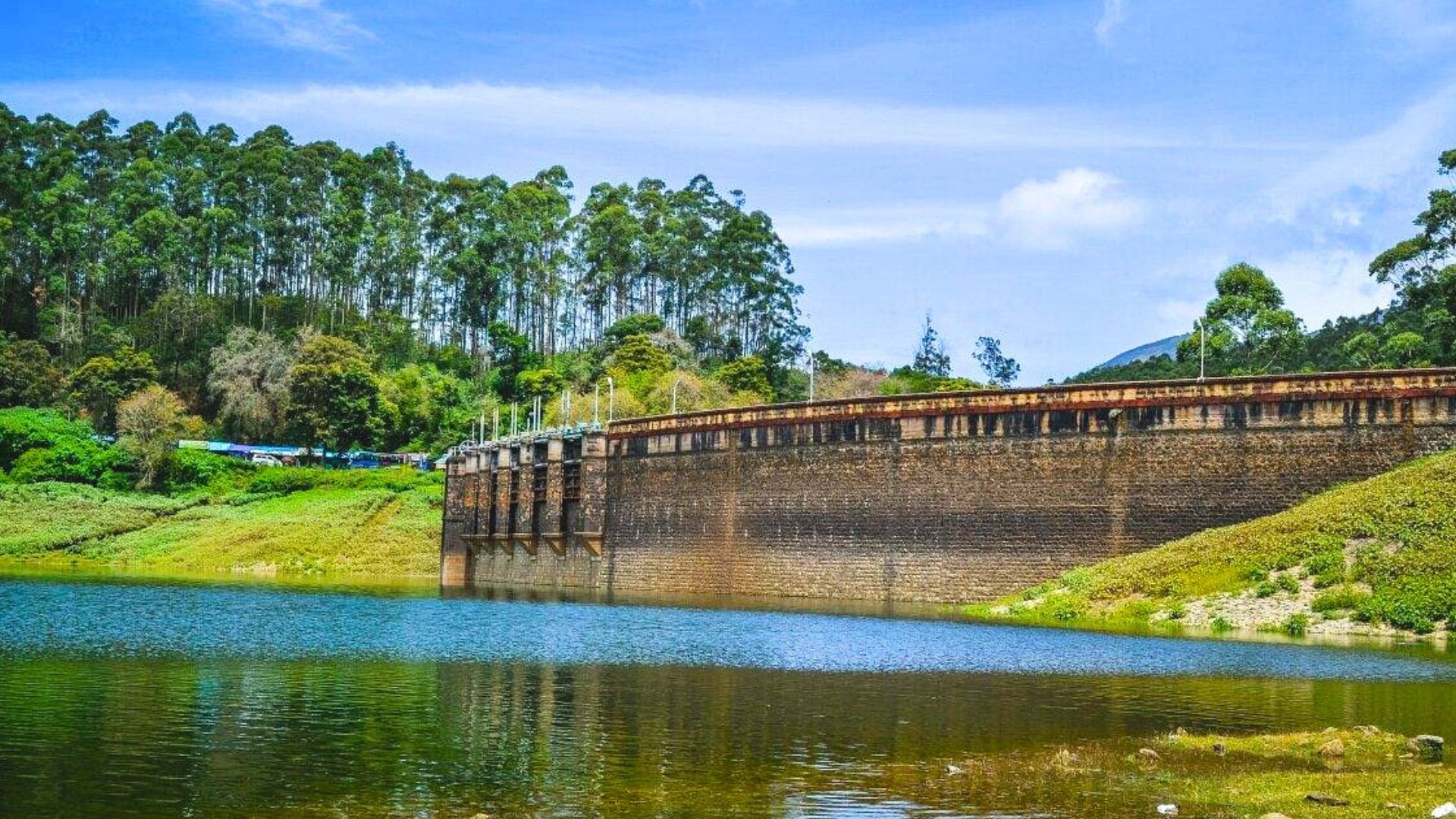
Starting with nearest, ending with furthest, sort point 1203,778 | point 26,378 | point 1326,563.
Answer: point 1203,778 → point 1326,563 → point 26,378

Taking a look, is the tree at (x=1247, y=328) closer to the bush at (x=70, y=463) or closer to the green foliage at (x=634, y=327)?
the green foliage at (x=634, y=327)

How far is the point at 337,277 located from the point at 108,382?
2256 cm

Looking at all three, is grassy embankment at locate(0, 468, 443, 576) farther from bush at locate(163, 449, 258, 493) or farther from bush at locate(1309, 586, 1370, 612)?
bush at locate(1309, 586, 1370, 612)

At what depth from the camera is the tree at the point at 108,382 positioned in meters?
105

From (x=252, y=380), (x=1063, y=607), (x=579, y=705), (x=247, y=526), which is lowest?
(x=579, y=705)

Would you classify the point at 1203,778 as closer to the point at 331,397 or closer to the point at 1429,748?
the point at 1429,748

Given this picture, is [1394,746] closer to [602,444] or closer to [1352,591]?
[1352,591]

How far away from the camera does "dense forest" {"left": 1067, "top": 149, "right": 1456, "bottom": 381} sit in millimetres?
74438

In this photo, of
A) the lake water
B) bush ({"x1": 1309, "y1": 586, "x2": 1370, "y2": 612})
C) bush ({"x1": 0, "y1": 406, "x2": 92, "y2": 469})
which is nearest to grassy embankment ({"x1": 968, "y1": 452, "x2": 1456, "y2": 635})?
bush ({"x1": 1309, "y1": 586, "x2": 1370, "y2": 612})

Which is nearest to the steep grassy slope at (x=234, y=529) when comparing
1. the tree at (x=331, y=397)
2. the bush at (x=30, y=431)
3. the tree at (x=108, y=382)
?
the bush at (x=30, y=431)

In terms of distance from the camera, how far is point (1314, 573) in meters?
45.6

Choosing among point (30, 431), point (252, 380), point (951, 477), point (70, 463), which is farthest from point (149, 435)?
point (951, 477)

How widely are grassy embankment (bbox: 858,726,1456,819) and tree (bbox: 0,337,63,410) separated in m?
98.9

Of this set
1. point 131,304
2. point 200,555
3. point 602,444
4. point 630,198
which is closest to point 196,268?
point 131,304
